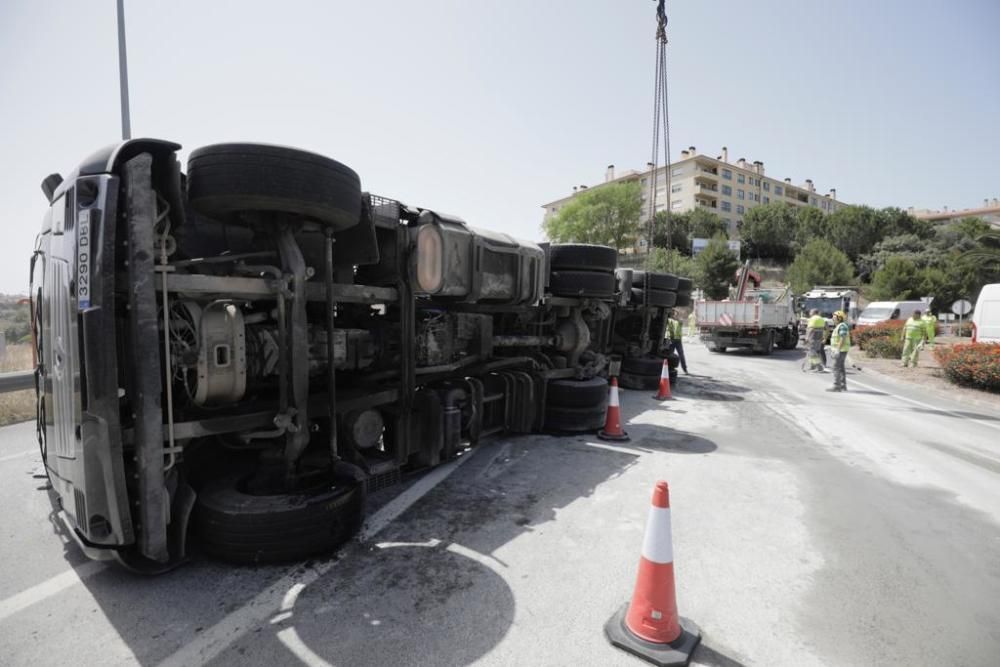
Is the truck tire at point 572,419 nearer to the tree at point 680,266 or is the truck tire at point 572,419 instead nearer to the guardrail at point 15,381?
the guardrail at point 15,381

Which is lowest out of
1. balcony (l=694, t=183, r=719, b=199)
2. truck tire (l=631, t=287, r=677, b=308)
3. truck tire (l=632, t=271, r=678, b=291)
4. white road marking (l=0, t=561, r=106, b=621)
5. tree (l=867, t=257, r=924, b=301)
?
white road marking (l=0, t=561, r=106, b=621)

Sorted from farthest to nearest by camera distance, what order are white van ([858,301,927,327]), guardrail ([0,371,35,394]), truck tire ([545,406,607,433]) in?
white van ([858,301,927,327]) → truck tire ([545,406,607,433]) → guardrail ([0,371,35,394])

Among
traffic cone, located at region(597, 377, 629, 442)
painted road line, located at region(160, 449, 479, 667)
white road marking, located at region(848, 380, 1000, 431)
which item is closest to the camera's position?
painted road line, located at region(160, 449, 479, 667)

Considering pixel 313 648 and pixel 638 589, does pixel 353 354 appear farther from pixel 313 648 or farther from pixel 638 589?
pixel 638 589

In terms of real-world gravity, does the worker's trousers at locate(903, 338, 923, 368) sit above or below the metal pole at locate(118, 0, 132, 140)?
below

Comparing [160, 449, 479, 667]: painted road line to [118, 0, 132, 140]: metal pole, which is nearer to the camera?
[160, 449, 479, 667]: painted road line

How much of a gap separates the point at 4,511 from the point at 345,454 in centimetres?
236

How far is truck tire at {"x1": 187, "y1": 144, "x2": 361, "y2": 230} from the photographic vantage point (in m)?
2.82

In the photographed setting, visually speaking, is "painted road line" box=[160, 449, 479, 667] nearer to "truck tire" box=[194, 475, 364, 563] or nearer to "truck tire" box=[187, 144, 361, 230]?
"truck tire" box=[194, 475, 364, 563]

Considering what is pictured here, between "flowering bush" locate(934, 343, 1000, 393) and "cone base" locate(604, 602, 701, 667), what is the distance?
459 inches

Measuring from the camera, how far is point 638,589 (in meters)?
2.42

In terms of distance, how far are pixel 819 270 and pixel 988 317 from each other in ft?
115

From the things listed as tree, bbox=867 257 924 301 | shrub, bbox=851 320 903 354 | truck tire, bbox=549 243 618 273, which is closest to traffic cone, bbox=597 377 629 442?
truck tire, bbox=549 243 618 273

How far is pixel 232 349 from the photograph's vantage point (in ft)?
9.89
